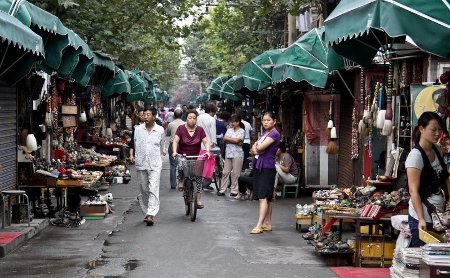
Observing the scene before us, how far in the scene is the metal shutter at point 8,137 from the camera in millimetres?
12602

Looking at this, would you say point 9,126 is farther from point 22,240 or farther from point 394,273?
point 394,273

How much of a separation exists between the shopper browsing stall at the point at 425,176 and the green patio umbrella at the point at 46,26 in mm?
5473

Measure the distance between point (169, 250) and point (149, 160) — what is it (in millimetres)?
2910

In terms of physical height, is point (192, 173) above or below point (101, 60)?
below

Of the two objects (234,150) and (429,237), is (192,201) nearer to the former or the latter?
(234,150)

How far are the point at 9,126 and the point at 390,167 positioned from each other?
6677mm

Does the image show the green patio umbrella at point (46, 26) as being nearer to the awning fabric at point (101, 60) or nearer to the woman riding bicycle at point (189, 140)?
the woman riding bicycle at point (189, 140)

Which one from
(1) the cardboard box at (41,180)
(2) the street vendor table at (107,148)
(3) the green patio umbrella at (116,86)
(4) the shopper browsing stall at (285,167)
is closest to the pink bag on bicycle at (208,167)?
(1) the cardboard box at (41,180)

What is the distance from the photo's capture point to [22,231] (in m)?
11.3

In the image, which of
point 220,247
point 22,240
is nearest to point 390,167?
point 220,247

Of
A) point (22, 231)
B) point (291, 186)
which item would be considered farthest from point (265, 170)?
point (291, 186)

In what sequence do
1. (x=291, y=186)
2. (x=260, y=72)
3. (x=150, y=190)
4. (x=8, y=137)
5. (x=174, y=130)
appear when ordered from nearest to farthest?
(x=8, y=137) < (x=150, y=190) < (x=291, y=186) < (x=174, y=130) < (x=260, y=72)

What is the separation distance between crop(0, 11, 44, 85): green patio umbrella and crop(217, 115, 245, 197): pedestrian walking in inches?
269

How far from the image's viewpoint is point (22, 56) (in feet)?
35.4
